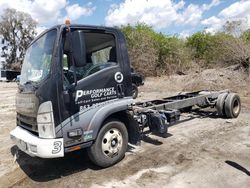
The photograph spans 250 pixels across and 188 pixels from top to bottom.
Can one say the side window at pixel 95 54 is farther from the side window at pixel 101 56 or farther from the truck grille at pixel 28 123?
the truck grille at pixel 28 123

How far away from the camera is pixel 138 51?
20.7 meters

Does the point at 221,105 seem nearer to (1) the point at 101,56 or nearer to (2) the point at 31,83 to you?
(1) the point at 101,56

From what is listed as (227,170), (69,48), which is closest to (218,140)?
(227,170)

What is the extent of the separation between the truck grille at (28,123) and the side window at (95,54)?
0.90m

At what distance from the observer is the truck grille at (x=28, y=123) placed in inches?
170

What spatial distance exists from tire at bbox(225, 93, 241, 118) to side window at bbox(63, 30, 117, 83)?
476 cm

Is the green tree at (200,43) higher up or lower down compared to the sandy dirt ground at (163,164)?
higher up

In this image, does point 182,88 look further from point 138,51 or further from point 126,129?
point 126,129

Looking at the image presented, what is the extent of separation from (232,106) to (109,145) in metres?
4.99

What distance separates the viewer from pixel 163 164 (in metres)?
5.04

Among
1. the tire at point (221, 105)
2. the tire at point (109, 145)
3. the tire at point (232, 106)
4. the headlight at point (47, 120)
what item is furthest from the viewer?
the tire at point (221, 105)

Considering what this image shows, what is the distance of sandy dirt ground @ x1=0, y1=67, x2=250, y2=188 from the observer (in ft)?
14.4

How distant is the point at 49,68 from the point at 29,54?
3.74 ft

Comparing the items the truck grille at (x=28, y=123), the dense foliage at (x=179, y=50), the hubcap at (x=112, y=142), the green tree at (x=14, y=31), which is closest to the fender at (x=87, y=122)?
the hubcap at (x=112, y=142)
